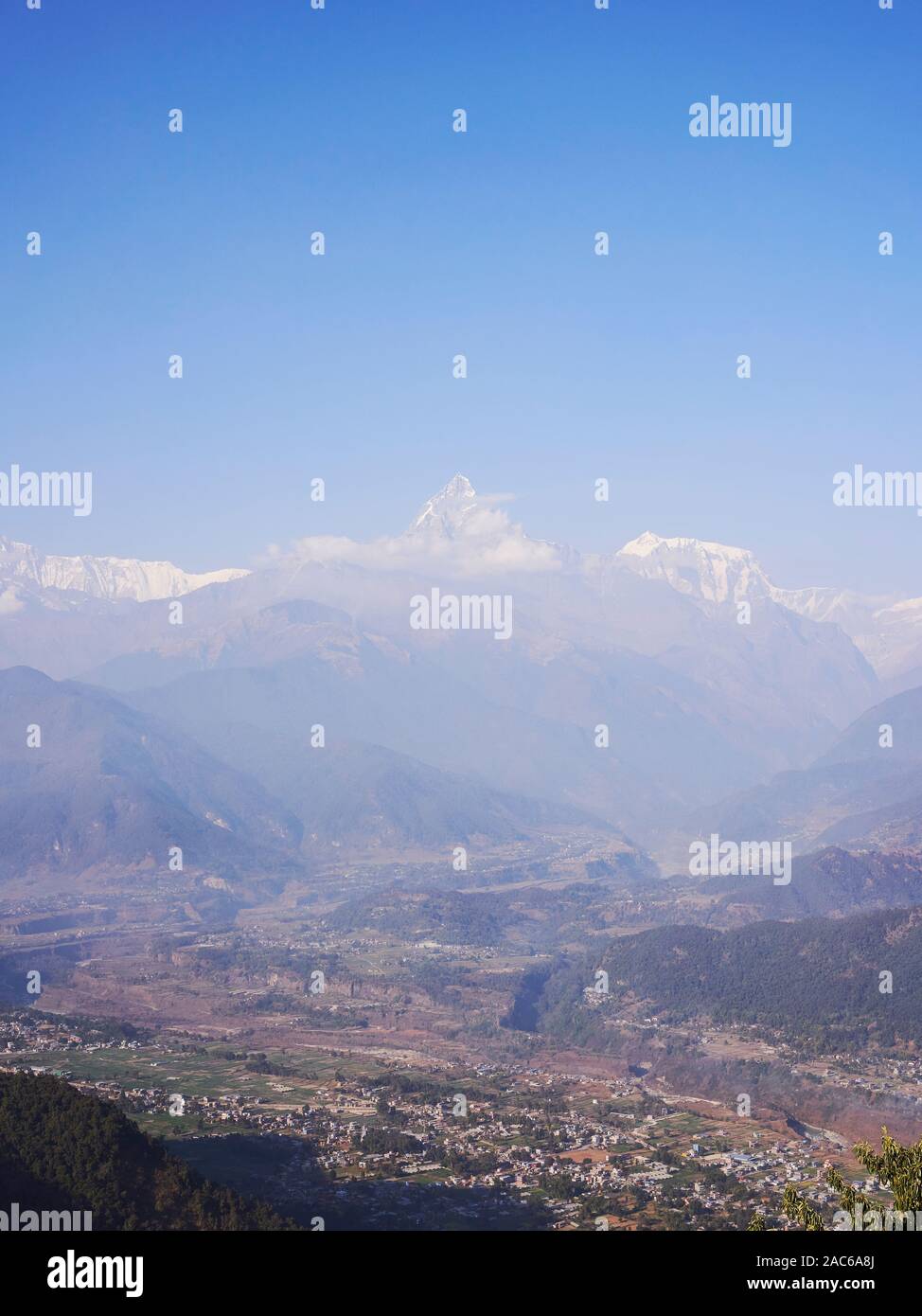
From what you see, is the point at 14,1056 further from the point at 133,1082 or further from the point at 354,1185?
the point at 354,1185

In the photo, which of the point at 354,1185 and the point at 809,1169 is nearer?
the point at 354,1185

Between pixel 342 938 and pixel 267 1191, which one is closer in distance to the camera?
pixel 267 1191

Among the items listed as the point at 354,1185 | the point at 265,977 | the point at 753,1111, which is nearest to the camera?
the point at 354,1185
